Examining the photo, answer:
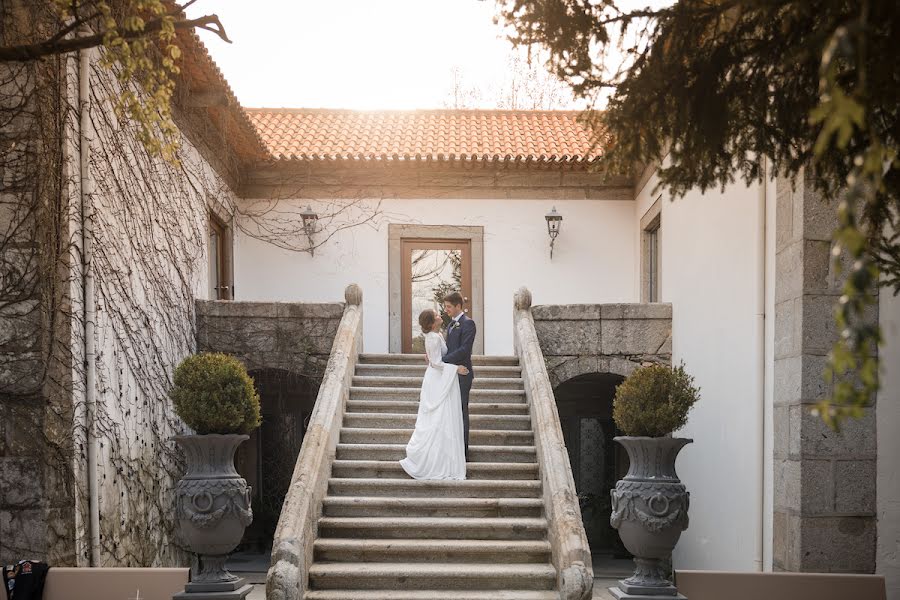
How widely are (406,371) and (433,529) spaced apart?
2.99 meters

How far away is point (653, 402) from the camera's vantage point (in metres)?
7.33

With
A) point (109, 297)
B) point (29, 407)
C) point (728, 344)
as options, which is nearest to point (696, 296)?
point (728, 344)

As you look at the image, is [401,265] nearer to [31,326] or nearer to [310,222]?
[310,222]

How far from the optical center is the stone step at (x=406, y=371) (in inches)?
408

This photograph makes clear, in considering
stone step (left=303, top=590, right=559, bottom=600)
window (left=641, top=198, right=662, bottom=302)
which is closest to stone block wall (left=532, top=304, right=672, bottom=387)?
window (left=641, top=198, right=662, bottom=302)

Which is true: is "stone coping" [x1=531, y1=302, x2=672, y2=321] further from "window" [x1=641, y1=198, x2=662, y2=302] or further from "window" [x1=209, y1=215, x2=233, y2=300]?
"window" [x1=209, y1=215, x2=233, y2=300]

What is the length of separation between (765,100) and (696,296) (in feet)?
19.5

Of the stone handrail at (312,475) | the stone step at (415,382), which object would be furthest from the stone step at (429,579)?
the stone step at (415,382)

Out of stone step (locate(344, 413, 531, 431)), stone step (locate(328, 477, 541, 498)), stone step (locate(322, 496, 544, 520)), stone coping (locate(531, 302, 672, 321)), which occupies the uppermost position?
stone coping (locate(531, 302, 672, 321))

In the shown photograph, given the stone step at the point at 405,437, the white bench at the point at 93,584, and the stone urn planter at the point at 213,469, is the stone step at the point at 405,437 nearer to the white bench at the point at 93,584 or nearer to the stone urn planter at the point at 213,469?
the stone urn planter at the point at 213,469

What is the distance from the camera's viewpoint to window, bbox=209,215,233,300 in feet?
39.9

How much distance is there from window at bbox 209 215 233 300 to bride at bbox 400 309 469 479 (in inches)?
188

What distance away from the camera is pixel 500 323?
1294cm

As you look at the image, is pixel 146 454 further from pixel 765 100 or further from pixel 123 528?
pixel 765 100
